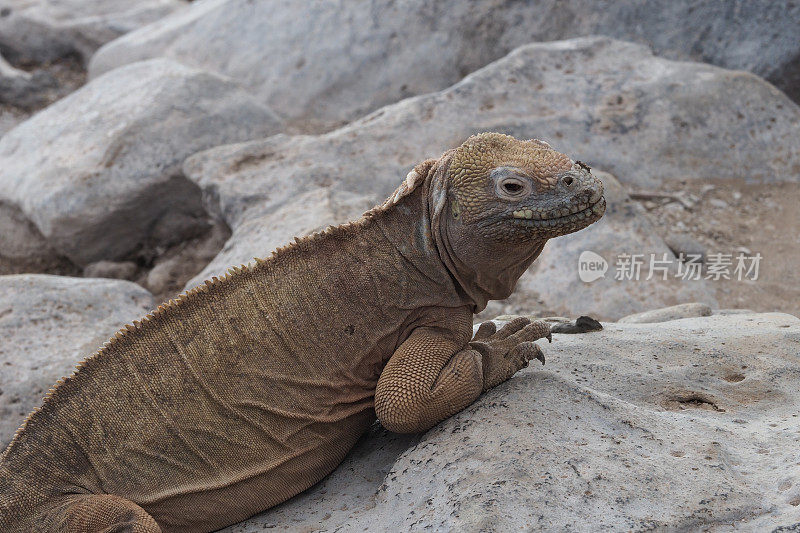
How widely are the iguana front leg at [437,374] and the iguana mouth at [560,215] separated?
28.5 inches

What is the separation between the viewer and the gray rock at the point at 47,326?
6.18 metres

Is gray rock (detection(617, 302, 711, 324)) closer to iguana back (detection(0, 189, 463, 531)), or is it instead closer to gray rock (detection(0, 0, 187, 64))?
iguana back (detection(0, 189, 463, 531))

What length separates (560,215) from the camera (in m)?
3.96

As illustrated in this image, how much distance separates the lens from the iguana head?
13.0 feet

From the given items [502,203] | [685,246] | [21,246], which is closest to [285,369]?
[502,203]

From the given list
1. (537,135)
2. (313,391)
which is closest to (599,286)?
(537,135)

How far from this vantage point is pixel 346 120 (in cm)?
1217

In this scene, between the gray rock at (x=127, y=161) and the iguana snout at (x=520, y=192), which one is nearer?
the iguana snout at (x=520, y=192)

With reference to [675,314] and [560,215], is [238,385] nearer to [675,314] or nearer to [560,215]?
[560,215]

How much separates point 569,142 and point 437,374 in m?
5.60

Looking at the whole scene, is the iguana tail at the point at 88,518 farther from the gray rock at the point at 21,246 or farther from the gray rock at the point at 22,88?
the gray rock at the point at 22,88

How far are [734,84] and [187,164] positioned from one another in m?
6.46

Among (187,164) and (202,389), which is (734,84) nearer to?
(187,164)

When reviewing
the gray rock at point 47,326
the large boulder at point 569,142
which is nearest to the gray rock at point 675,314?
the large boulder at point 569,142
